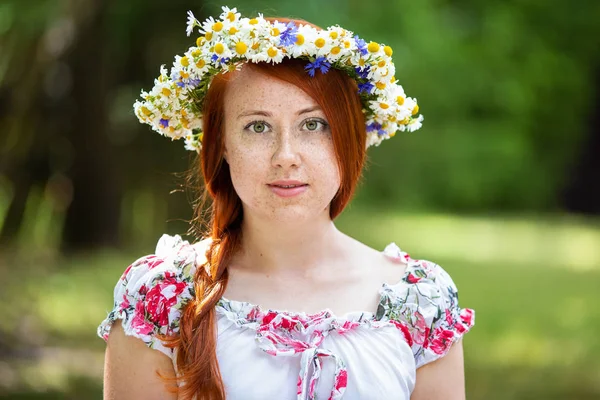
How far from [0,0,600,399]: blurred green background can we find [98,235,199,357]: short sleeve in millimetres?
607

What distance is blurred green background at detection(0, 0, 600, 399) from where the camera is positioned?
648 cm

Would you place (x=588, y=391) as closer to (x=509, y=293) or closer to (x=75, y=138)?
(x=509, y=293)

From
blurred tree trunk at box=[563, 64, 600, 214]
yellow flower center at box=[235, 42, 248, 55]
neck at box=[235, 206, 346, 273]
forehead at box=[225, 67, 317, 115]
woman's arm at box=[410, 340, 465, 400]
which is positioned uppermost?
blurred tree trunk at box=[563, 64, 600, 214]

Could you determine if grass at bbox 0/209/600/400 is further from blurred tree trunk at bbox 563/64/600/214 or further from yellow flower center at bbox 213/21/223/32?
blurred tree trunk at bbox 563/64/600/214

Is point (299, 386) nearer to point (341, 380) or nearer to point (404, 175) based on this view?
point (341, 380)

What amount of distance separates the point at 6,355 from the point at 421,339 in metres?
4.15

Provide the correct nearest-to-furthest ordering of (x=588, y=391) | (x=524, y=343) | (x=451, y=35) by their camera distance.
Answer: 1. (x=588, y=391)
2. (x=524, y=343)
3. (x=451, y=35)

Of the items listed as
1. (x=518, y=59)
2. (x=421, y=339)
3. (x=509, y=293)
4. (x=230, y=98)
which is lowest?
(x=421, y=339)

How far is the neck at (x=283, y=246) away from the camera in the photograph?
2426 millimetres

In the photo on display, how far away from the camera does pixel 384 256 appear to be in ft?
8.32

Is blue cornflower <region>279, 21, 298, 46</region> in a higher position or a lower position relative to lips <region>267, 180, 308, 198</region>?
higher

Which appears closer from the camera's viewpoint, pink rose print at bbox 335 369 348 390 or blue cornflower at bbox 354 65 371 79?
pink rose print at bbox 335 369 348 390

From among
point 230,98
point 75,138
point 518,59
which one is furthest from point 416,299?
point 518,59

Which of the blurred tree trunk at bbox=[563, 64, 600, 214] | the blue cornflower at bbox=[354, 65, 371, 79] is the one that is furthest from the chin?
the blurred tree trunk at bbox=[563, 64, 600, 214]
